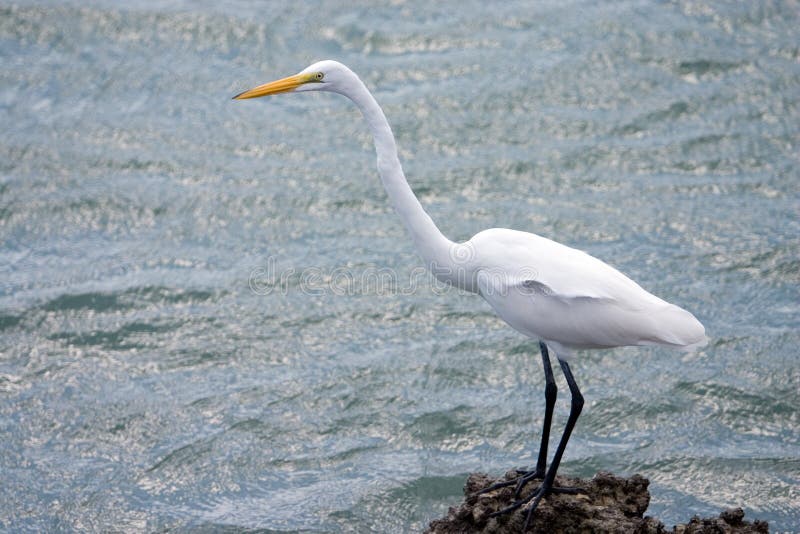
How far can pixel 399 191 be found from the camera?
4586 millimetres

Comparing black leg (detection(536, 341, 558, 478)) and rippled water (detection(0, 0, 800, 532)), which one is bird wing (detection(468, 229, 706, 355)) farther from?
rippled water (detection(0, 0, 800, 532))

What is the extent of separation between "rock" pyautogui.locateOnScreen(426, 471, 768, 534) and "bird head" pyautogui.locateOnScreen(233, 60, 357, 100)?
195 cm

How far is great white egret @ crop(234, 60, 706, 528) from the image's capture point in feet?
14.7

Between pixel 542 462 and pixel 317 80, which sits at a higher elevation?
pixel 317 80

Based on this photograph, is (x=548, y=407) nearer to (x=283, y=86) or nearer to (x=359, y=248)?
(x=283, y=86)

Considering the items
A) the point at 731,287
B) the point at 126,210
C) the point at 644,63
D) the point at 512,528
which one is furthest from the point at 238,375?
the point at 644,63

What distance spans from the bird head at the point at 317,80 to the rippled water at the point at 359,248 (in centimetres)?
274

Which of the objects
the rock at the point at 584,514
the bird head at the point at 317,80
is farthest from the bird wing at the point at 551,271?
the bird head at the point at 317,80

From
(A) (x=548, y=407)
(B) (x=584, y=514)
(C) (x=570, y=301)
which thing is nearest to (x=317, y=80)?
(C) (x=570, y=301)

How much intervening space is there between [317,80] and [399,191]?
0.63m

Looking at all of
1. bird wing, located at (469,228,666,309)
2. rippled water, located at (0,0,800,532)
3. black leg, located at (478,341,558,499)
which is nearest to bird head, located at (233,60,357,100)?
bird wing, located at (469,228,666,309)

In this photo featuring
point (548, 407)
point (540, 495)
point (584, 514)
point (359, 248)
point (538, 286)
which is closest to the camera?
point (584, 514)

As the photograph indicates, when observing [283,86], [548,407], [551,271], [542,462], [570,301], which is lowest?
[542,462]

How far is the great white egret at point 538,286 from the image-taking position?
4.49 metres
